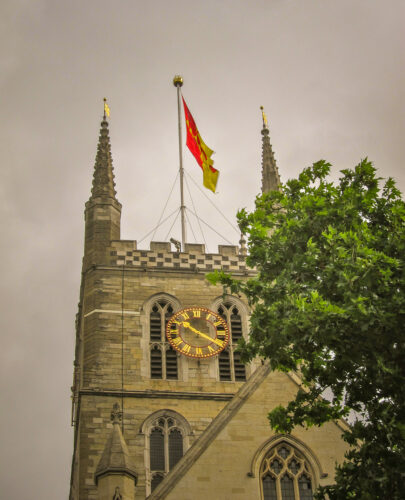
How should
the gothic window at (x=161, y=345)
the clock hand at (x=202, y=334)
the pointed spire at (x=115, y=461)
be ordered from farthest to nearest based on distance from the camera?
the clock hand at (x=202, y=334)
the gothic window at (x=161, y=345)
the pointed spire at (x=115, y=461)

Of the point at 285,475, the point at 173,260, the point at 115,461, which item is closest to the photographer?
the point at 115,461

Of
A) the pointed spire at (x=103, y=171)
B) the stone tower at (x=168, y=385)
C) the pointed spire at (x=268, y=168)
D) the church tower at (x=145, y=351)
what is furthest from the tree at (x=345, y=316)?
the pointed spire at (x=268, y=168)

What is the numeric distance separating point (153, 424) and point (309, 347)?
50.4ft

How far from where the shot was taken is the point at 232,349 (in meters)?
38.5

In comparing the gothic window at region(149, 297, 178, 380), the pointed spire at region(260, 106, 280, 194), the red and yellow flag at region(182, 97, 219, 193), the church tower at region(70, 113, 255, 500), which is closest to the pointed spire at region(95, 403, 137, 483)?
the church tower at region(70, 113, 255, 500)

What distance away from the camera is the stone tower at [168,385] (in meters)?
→ 25.8

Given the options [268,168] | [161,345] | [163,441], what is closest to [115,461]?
[163,441]

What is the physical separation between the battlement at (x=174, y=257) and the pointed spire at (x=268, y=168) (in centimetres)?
495

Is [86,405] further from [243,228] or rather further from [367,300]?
[367,300]

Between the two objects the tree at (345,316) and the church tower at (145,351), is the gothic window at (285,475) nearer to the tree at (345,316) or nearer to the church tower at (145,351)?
the tree at (345,316)

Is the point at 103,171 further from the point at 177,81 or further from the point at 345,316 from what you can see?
the point at 345,316

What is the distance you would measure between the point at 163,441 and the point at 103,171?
1416 centimetres

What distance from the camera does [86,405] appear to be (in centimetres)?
3512

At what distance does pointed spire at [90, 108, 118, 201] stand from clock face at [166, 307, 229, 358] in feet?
24.8
